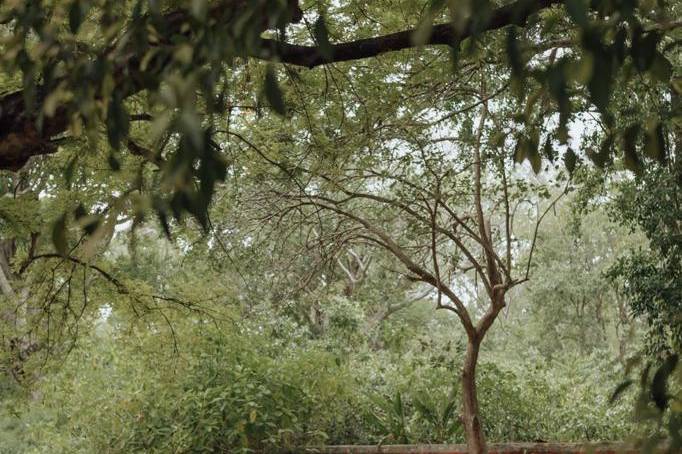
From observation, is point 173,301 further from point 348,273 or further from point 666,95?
point 348,273

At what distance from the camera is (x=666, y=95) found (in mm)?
7754

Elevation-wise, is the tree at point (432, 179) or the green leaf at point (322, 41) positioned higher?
the tree at point (432, 179)

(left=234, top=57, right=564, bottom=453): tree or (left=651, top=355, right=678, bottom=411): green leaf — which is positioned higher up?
(left=234, top=57, right=564, bottom=453): tree

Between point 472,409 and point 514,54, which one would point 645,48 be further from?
point 472,409

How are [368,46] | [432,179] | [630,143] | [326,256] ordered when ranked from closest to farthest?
[630,143] < [368,46] < [326,256] < [432,179]

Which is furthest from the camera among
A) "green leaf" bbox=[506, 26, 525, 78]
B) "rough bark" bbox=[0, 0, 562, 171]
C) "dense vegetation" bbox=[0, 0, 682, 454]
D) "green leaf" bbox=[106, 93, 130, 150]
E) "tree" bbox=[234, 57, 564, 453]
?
"tree" bbox=[234, 57, 564, 453]

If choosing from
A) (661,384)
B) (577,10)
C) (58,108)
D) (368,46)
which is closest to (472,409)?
(368,46)

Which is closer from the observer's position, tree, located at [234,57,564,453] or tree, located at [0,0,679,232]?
tree, located at [0,0,679,232]

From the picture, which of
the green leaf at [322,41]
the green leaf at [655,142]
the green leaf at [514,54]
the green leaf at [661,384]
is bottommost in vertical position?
the green leaf at [661,384]

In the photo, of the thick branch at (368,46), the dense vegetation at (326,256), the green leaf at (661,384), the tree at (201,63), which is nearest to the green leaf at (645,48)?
the tree at (201,63)

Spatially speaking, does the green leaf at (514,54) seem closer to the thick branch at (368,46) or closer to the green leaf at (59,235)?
the green leaf at (59,235)

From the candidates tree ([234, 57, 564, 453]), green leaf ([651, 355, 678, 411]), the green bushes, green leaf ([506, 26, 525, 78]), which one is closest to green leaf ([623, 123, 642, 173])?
green leaf ([651, 355, 678, 411])

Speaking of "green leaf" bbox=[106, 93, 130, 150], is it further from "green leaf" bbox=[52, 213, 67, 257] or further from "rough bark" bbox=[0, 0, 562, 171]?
"rough bark" bbox=[0, 0, 562, 171]

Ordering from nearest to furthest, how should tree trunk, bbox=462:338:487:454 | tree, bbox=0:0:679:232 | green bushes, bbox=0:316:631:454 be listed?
tree, bbox=0:0:679:232 < tree trunk, bbox=462:338:487:454 < green bushes, bbox=0:316:631:454
